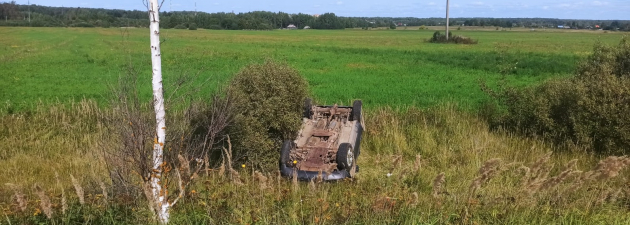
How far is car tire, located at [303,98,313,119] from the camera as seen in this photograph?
28.6ft

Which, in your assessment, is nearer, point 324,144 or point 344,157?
point 344,157

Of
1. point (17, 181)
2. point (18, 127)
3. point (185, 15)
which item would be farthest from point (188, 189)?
point (18, 127)

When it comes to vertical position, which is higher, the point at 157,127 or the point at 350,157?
the point at 157,127

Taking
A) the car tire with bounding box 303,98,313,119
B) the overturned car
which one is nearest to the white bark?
the overturned car

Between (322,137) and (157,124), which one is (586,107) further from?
(157,124)

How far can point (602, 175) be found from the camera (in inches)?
213

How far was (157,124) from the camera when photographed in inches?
187

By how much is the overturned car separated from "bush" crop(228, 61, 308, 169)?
1.43ft

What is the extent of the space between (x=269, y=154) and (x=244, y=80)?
1291mm

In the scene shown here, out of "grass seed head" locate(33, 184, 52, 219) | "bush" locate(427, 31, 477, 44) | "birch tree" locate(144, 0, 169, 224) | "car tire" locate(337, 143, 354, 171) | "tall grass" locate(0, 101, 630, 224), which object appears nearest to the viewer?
"grass seed head" locate(33, 184, 52, 219)

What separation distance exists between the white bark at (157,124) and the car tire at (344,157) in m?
3.08

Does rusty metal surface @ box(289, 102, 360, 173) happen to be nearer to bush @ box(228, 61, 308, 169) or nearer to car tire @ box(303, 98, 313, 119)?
car tire @ box(303, 98, 313, 119)

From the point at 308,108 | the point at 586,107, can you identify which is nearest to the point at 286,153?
the point at 308,108

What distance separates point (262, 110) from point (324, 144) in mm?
1218
